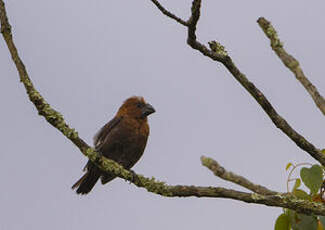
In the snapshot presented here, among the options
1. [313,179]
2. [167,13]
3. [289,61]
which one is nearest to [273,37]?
[289,61]

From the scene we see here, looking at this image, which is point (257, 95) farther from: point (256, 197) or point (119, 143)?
point (119, 143)

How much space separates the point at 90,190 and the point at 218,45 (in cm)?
440

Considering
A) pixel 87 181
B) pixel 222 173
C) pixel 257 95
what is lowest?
pixel 222 173

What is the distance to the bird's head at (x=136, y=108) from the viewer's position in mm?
7676

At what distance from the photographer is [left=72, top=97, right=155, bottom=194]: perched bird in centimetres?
713

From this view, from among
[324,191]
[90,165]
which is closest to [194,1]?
[324,191]

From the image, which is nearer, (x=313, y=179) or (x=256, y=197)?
(x=256, y=197)

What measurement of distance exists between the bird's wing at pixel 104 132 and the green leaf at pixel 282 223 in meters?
4.25

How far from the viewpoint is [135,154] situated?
7.23 metres

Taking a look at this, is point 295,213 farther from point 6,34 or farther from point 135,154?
point 135,154

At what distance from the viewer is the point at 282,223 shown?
3.22 metres

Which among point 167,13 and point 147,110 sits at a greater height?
point 147,110

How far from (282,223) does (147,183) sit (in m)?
0.85

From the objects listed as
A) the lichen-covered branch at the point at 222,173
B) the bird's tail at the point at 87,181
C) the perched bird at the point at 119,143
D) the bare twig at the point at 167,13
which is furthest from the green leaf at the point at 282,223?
the bird's tail at the point at 87,181
